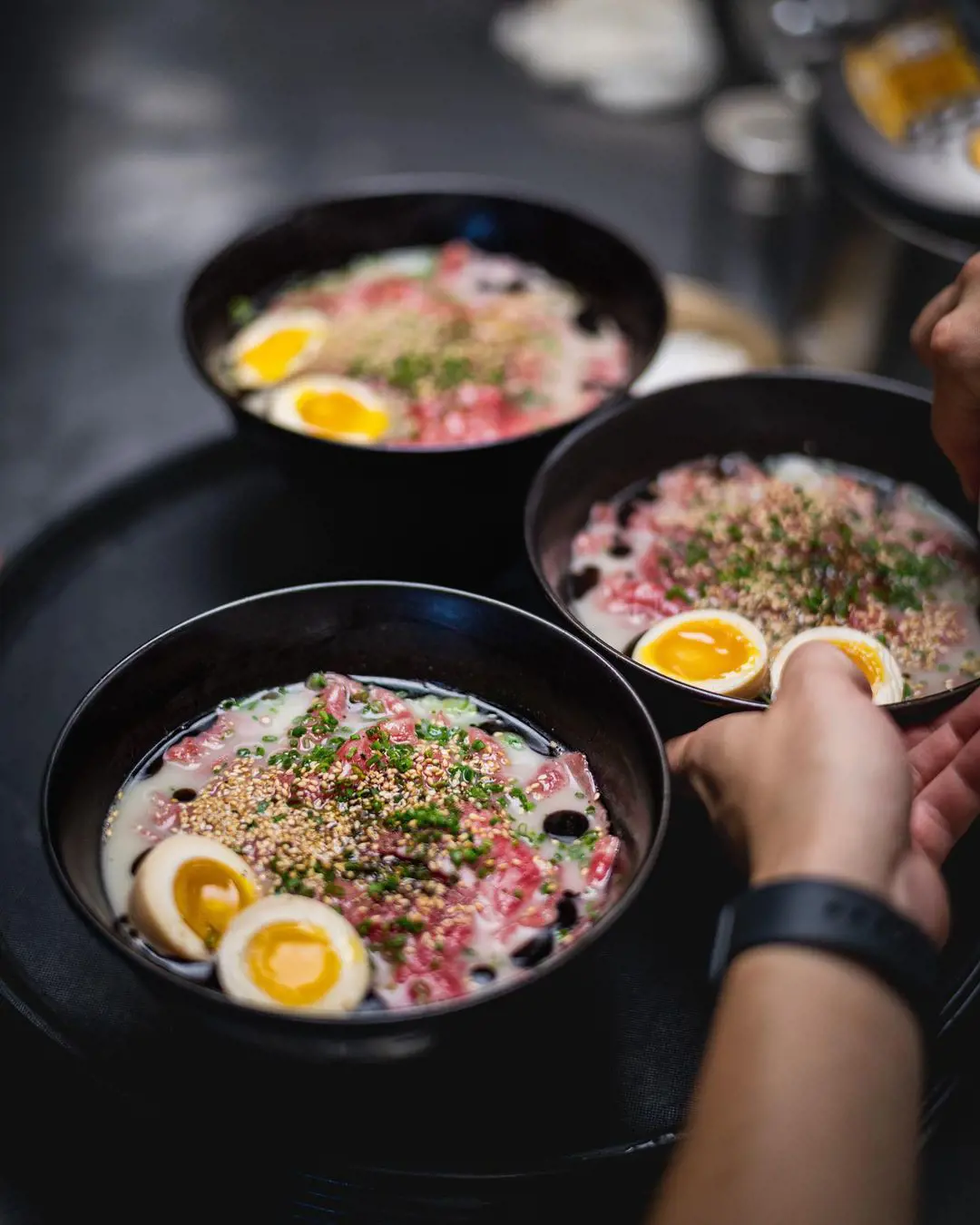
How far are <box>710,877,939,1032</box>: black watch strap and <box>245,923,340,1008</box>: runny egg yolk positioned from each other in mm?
493

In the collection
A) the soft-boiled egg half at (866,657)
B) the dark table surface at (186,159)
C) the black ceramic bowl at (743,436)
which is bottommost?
the dark table surface at (186,159)

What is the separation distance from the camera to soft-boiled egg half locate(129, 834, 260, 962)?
1.46m

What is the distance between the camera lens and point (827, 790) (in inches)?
52.9

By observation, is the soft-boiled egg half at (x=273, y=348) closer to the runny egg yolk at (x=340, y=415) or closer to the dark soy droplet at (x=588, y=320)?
the runny egg yolk at (x=340, y=415)

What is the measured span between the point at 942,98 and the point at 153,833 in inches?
110

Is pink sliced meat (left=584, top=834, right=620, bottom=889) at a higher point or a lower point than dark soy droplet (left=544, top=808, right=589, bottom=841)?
higher

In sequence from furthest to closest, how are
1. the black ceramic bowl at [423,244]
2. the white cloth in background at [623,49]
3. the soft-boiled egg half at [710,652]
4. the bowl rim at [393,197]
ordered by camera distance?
the white cloth in background at [623,49], the black ceramic bowl at [423,244], the bowl rim at [393,197], the soft-boiled egg half at [710,652]

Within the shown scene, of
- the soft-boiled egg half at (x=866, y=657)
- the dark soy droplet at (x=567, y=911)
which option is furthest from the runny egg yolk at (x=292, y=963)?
the soft-boiled egg half at (x=866, y=657)

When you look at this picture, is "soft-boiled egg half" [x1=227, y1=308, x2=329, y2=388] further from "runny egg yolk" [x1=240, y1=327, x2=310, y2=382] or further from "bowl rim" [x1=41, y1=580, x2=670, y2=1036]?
"bowl rim" [x1=41, y1=580, x2=670, y2=1036]

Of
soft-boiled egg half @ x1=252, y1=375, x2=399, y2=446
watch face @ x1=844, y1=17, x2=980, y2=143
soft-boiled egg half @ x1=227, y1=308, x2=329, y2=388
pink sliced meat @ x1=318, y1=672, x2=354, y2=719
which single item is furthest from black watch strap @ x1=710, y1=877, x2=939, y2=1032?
watch face @ x1=844, y1=17, x2=980, y2=143

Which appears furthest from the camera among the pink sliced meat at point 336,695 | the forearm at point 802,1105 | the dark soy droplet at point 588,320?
the dark soy droplet at point 588,320

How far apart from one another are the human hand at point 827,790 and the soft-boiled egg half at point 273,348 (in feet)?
4.85

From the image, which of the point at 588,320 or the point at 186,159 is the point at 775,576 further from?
the point at 186,159

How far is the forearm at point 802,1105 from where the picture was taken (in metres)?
1.13
